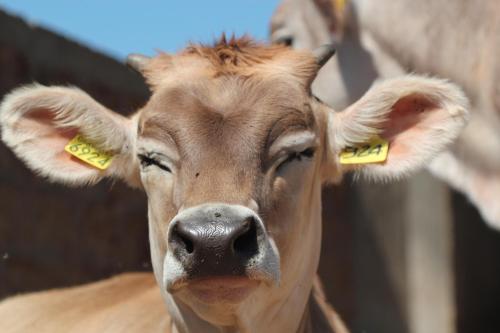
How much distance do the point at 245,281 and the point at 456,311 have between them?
19.6ft

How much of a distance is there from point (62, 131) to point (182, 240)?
1.21m

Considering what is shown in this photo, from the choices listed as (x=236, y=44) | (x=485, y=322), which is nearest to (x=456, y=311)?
(x=485, y=322)

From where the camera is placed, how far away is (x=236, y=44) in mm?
4648

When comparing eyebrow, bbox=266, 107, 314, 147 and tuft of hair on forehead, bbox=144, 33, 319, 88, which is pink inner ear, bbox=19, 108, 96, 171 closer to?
tuft of hair on forehead, bbox=144, 33, 319, 88

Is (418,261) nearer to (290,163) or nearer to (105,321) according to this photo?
(105,321)

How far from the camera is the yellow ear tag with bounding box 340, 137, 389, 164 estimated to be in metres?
4.57

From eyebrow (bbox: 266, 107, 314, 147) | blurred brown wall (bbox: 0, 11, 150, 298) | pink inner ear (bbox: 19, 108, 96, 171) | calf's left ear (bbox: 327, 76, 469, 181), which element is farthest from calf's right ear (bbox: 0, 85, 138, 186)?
blurred brown wall (bbox: 0, 11, 150, 298)

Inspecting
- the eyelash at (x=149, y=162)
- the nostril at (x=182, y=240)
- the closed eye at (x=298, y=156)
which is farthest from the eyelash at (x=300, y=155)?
the nostril at (x=182, y=240)

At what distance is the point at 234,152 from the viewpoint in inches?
160

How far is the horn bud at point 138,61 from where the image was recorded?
4.70 metres

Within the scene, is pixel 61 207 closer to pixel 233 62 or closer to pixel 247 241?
pixel 233 62

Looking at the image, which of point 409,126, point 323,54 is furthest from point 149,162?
point 409,126

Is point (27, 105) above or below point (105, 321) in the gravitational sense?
above

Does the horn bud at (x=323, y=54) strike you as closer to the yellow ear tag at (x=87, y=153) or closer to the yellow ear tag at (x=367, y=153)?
the yellow ear tag at (x=367, y=153)
